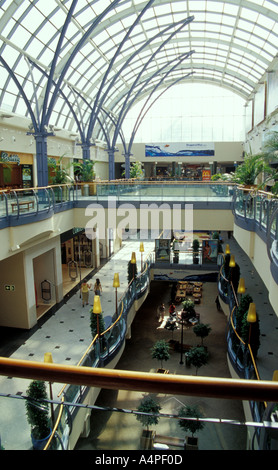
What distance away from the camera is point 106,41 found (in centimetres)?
3375

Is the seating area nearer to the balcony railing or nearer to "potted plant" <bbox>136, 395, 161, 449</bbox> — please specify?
the balcony railing

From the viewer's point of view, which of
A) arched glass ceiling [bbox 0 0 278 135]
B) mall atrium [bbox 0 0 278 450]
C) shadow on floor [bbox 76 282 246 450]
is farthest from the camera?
arched glass ceiling [bbox 0 0 278 135]

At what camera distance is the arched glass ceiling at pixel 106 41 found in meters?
24.4

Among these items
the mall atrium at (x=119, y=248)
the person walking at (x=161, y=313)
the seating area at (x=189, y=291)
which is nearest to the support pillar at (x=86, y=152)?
the mall atrium at (x=119, y=248)

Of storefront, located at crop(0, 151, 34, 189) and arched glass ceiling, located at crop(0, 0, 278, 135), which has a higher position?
arched glass ceiling, located at crop(0, 0, 278, 135)

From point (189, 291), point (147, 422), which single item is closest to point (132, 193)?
point (189, 291)

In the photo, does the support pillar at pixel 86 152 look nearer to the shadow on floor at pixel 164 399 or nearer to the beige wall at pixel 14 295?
the shadow on floor at pixel 164 399

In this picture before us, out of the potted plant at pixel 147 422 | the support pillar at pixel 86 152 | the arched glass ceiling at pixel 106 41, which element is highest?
the arched glass ceiling at pixel 106 41

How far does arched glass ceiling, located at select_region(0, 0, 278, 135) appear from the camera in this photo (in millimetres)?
24406

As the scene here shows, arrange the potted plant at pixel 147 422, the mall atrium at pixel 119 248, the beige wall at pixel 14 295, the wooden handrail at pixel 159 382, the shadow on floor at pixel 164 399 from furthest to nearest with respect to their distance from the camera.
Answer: the beige wall at pixel 14 295, the mall atrium at pixel 119 248, the potted plant at pixel 147 422, the shadow on floor at pixel 164 399, the wooden handrail at pixel 159 382

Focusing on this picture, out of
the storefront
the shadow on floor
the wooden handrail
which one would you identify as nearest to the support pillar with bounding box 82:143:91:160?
the storefront

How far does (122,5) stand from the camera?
29.9 m
